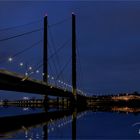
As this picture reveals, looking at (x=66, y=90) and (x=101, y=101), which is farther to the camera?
(x=101, y=101)

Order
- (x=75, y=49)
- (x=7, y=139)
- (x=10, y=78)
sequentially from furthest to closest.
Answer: (x=75, y=49) < (x=10, y=78) < (x=7, y=139)

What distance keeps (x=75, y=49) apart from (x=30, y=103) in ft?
247

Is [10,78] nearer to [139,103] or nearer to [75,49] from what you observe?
[75,49]

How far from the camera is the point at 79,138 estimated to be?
108 feet

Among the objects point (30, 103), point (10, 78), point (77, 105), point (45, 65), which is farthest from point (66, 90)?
point (30, 103)

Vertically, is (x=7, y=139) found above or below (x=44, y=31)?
below

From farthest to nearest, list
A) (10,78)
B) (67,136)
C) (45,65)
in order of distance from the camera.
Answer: (45,65), (10,78), (67,136)

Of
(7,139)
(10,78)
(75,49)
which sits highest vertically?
(75,49)

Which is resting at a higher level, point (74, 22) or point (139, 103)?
point (74, 22)

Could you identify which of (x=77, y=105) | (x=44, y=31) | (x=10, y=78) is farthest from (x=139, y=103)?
(x=10, y=78)

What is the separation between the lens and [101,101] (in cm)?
18325

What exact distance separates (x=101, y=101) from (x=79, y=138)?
150777 mm

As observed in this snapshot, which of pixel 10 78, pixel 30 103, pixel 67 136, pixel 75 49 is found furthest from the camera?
pixel 30 103

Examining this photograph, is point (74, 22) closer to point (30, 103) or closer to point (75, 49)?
point (75, 49)
